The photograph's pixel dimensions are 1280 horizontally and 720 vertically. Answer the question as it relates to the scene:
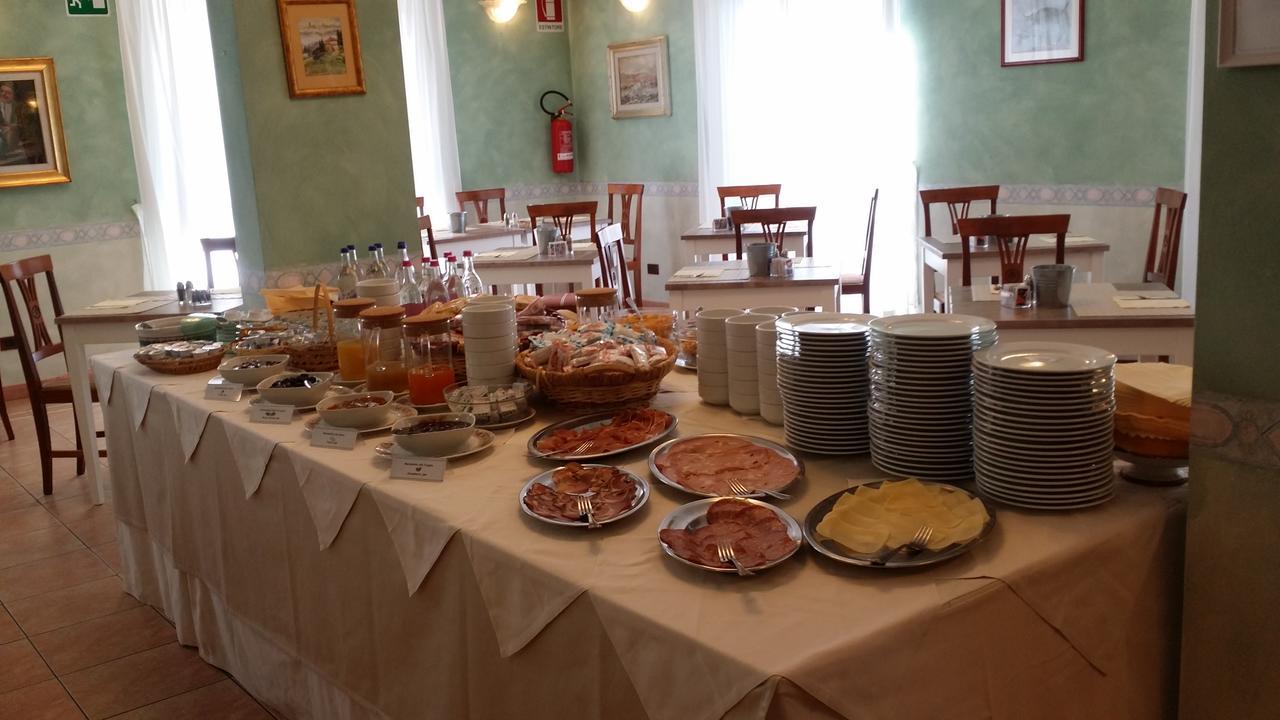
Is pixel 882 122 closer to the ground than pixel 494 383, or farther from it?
farther from it

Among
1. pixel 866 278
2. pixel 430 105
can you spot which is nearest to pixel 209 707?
pixel 866 278

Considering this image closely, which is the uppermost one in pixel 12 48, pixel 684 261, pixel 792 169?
pixel 12 48

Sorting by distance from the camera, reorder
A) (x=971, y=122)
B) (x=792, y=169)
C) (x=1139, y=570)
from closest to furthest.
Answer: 1. (x=1139, y=570)
2. (x=971, y=122)
3. (x=792, y=169)

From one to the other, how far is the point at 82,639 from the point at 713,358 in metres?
2.39

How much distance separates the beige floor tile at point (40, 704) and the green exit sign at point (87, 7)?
2.97m

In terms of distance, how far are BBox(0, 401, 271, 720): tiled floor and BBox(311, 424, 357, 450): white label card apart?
0.96 metres

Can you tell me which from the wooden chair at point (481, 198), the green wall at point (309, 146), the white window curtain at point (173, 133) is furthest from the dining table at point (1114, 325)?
the white window curtain at point (173, 133)

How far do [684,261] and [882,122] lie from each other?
84.0 inches

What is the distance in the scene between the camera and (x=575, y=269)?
570 centimetres

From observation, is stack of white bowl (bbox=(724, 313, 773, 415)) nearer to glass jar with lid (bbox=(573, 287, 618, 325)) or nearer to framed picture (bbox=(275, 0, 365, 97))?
glass jar with lid (bbox=(573, 287, 618, 325))

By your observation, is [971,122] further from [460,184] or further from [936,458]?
[936,458]

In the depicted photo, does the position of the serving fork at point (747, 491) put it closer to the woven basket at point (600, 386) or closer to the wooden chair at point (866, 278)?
the woven basket at point (600, 386)

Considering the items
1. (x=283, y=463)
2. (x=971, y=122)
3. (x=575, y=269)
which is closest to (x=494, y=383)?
(x=283, y=463)

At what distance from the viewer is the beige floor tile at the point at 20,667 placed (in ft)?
10.2
